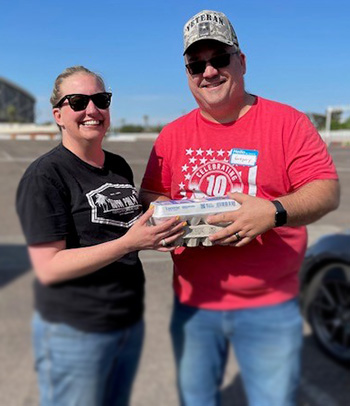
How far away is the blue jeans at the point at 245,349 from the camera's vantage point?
50.6 inches

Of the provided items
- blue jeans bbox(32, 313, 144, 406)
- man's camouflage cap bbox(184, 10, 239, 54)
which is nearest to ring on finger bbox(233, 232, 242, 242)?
blue jeans bbox(32, 313, 144, 406)

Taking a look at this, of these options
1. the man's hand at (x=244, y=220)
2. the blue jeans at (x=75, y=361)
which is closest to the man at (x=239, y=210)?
the man's hand at (x=244, y=220)

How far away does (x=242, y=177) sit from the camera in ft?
3.75

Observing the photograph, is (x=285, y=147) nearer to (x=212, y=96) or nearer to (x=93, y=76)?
(x=212, y=96)

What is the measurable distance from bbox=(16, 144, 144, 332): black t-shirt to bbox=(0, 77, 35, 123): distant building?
0.51 feet

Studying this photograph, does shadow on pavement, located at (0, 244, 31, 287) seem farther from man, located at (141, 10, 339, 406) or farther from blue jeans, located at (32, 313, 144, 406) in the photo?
man, located at (141, 10, 339, 406)

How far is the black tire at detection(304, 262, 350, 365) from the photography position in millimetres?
1867

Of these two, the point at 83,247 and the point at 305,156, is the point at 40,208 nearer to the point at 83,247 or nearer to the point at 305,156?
the point at 83,247

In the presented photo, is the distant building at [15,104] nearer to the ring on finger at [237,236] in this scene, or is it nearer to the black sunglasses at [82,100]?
the black sunglasses at [82,100]

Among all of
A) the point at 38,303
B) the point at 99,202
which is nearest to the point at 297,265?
→ the point at 99,202

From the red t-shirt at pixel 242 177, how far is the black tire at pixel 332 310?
2.06 ft

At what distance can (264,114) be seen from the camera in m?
1.19

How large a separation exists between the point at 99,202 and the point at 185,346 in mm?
632

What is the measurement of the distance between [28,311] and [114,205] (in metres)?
0.30
